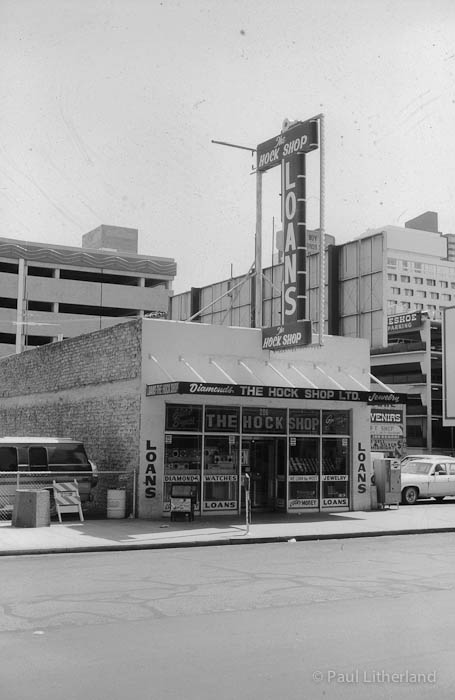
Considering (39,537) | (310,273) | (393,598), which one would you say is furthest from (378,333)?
(393,598)

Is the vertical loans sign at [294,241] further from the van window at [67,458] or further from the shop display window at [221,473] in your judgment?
the van window at [67,458]

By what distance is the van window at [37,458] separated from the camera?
20688 millimetres

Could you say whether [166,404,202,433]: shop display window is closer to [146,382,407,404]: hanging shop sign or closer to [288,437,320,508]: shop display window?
[146,382,407,404]: hanging shop sign

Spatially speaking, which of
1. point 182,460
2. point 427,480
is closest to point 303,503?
point 182,460

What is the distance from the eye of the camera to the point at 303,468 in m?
22.7

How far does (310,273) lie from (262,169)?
13147mm

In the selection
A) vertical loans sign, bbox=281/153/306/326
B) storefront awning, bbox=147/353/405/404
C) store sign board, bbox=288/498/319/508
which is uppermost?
vertical loans sign, bbox=281/153/306/326

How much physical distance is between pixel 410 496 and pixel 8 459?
13685 mm

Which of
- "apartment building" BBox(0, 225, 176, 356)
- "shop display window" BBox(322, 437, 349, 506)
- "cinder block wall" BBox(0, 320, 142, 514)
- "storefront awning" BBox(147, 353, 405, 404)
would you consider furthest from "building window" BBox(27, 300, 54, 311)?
"shop display window" BBox(322, 437, 349, 506)

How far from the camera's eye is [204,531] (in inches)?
711

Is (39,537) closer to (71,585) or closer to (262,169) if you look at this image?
(71,585)

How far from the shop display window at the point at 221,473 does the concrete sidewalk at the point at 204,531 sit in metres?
0.62

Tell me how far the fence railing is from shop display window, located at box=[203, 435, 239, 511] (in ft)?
6.58

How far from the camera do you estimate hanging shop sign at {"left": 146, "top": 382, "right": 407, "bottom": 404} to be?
1931 centimetres
